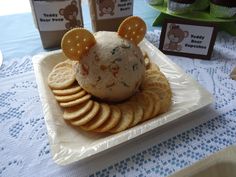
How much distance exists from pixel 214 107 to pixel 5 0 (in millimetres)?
1163

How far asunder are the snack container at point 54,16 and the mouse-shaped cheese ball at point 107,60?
263mm

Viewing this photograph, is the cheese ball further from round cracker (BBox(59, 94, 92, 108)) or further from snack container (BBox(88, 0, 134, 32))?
snack container (BBox(88, 0, 134, 32))

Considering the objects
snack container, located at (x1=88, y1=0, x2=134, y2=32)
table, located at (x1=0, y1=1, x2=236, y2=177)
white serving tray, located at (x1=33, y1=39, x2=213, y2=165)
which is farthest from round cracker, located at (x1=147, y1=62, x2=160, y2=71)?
snack container, located at (x1=88, y1=0, x2=134, y2=32)

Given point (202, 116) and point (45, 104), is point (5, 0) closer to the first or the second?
point (45, 104)

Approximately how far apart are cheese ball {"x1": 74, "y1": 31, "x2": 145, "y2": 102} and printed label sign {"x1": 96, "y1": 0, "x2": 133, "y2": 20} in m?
0.27

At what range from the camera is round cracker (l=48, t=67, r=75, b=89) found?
2.02 feet

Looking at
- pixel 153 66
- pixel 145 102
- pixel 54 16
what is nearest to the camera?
pixel 145 102

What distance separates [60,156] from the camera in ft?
1.57

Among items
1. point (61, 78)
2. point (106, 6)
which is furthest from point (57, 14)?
point (61, 78)

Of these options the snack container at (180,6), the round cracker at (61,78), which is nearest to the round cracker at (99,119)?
the round cracker at (61,78)

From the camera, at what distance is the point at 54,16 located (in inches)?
31.6

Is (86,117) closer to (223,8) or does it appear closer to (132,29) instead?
(132,29)

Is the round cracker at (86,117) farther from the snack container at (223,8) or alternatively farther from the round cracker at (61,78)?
the snack container at (223,8)

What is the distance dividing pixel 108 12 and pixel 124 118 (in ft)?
1.42
